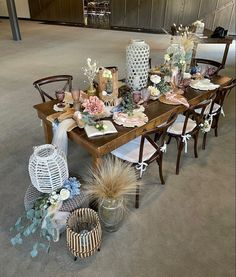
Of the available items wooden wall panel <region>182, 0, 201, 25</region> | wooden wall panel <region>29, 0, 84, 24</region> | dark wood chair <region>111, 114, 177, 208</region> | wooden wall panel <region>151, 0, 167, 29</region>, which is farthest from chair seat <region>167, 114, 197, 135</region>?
Result: wooden wall panel <region>29, 0, 84, 24</region>

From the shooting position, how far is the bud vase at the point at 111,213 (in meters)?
1.70

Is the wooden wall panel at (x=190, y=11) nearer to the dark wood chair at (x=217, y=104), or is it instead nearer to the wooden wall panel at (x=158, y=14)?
the wooden wall panel at (x=158, y=14)

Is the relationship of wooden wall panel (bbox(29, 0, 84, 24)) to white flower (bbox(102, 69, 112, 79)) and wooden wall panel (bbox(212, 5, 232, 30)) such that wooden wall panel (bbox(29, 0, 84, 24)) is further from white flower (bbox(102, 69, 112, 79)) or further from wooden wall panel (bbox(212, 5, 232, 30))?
white flower (bbox(102, 69, 112, 79))

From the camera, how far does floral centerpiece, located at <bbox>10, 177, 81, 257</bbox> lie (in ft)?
5.09

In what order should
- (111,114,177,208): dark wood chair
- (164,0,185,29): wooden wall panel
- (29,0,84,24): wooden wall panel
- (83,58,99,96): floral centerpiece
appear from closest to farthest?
(111,114,177,208): dark wood chair < (83,58,99,96): floral centerpiece < (164,0,185,29): wooden wall panel < (29,0,84,24): wooden wall panel

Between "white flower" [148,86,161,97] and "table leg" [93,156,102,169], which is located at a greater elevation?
"white flower" [148,86,161,97]

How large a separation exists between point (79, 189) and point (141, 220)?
1.80 feet

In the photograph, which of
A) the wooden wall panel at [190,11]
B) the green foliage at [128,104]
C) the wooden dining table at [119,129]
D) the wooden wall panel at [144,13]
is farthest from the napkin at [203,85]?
the wooden wall panel at [144,13]

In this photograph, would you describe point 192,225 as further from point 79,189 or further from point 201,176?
point 79,189

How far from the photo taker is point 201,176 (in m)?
2.38

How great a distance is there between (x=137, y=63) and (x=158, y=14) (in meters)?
7.55

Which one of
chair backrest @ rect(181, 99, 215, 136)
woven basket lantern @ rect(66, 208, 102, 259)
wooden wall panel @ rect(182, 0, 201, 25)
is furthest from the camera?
wooden wall panel @ rect(182, 0, 201, 25)

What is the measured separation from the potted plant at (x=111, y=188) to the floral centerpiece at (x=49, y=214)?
14 centimetres

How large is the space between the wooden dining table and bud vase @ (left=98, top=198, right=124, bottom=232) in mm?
282
